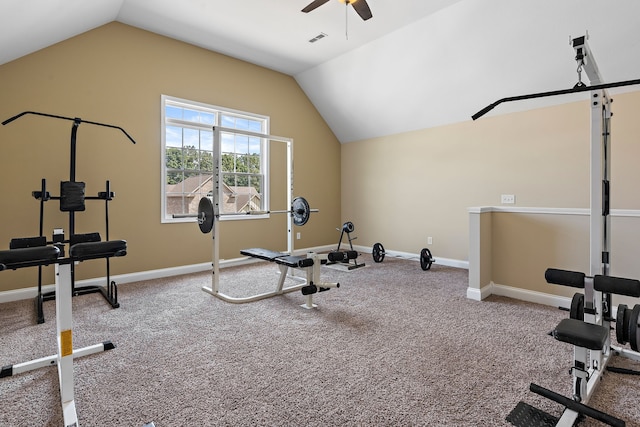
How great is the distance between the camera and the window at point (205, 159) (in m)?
4.50

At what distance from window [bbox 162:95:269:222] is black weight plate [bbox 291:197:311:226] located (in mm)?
1018

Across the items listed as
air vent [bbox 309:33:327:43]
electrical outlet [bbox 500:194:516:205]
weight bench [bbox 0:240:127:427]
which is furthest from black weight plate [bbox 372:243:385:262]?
weight bench [bbox 0:240:127:427]

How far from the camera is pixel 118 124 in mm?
3975

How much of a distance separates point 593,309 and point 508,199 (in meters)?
3.13

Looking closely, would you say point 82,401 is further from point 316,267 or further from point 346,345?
point 316,267

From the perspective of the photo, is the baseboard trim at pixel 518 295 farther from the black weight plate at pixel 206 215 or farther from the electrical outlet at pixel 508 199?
the black weight plate at pixel 206 215

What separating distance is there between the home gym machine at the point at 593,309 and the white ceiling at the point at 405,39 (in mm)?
1940

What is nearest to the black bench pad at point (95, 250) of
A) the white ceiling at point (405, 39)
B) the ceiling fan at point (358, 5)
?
the white ceiling at point (405, 39)

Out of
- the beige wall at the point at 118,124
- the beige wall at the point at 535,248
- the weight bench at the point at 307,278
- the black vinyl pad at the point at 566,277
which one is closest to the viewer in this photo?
the black vinyl pad at the point at 566,277

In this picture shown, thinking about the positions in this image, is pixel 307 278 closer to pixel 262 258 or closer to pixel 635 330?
pixel 262 258

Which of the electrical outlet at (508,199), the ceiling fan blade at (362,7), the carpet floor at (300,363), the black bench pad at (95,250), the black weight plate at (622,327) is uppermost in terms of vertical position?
the ceiling fan blade at (362,7)

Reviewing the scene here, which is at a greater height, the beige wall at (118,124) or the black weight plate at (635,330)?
the beige wall at (118,124)

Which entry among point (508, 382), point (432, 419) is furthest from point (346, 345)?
point (508, 382)

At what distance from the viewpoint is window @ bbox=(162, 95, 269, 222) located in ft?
14.8
